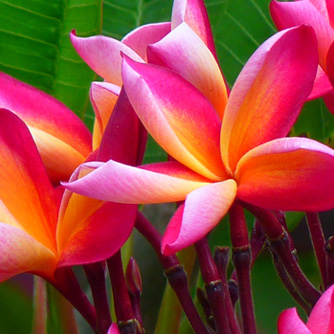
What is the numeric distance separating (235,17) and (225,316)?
42 cm

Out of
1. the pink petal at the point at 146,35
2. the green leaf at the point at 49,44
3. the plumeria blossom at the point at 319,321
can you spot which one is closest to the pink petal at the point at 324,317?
the plumeria blossom at the point at 319,321

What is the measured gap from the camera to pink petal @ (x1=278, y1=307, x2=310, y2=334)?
36cm

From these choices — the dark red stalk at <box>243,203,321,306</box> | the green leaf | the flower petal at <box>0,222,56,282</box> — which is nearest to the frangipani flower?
the flower petal at <box>0,222,56,282</box>

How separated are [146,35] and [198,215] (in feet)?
0.63

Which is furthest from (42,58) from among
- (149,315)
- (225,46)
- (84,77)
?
(149,315)

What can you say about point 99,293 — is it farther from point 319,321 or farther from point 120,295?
point 319,321

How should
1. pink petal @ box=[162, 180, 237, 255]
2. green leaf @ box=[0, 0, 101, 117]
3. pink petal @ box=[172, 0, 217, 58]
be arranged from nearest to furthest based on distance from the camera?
pink petal @ box=[162, 180, 237, 255] < pink petal @ box=[172, 0, 217, 58] < green leaf @ box=[0, 0, 101, 117]

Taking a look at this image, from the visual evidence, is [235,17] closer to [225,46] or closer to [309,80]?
[225,46]

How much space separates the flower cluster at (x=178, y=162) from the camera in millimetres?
363

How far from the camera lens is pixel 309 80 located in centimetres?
39

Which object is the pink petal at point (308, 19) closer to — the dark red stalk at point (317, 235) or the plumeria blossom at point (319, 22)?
the plumeria blossom at point (319, 22)

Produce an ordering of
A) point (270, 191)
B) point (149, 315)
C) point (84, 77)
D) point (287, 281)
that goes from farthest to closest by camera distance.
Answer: point (149, 315), point (84, 77), point (287, 281), point (270, 191)

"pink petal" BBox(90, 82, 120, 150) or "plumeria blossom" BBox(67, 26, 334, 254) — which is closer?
"plumeria blossom" BBox(67, 26, 334, 254)

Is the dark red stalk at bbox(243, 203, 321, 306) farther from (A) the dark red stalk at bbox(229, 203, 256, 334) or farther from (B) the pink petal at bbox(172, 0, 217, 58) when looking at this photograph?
(B) the pink petal at bbox(172, 0, 217, 58)
